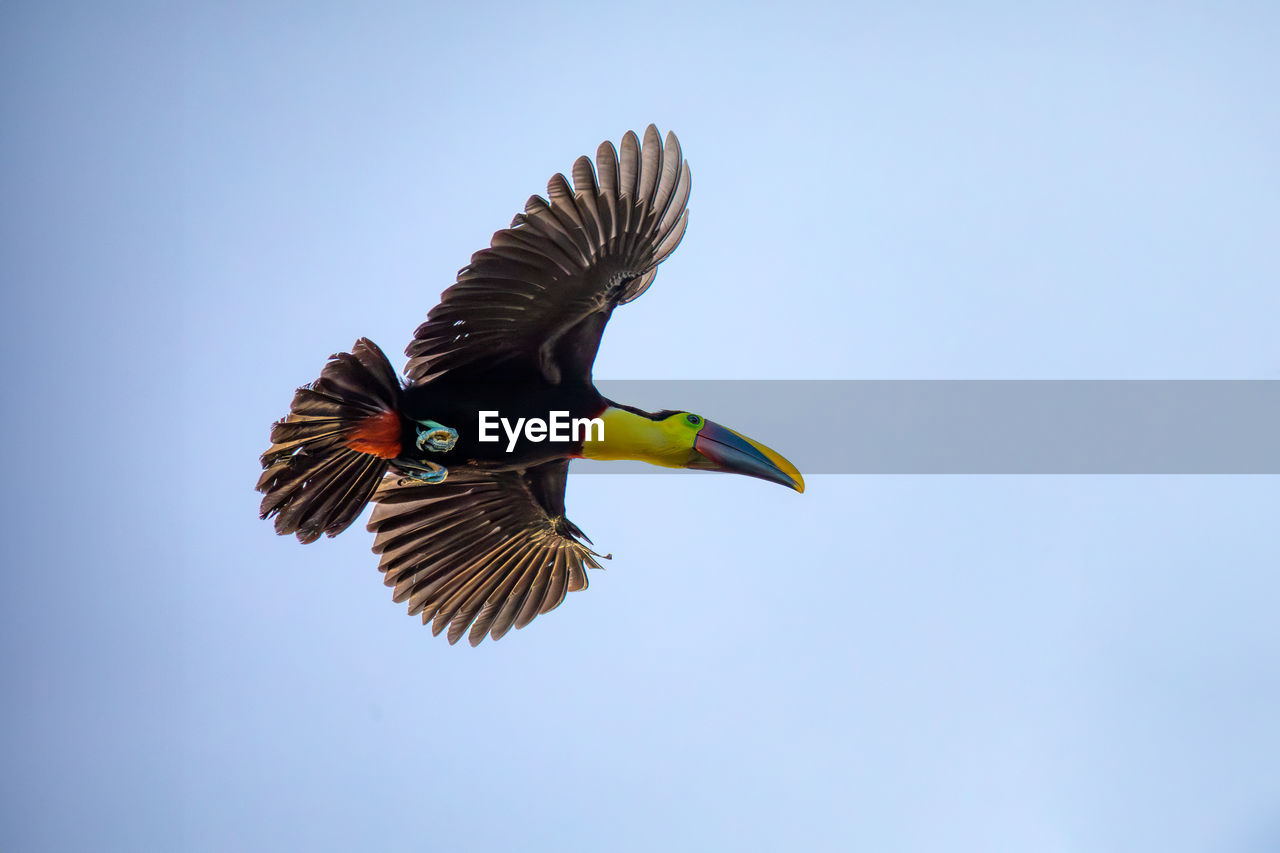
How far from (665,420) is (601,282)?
127 cm

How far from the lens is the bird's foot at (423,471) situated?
10.6 m

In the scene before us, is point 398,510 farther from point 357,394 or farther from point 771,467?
point 771,467

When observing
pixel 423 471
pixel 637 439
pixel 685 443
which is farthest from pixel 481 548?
pixel 685 443

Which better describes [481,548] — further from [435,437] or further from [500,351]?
[500,351]

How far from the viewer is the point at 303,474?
10188mm

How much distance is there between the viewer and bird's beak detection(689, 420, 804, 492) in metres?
10.8

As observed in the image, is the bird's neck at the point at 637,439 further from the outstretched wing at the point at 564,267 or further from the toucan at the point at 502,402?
the outstretched wing at the point at 564,267

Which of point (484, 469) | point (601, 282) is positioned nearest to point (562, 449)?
point (484, 469)

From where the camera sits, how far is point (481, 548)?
11.9 m

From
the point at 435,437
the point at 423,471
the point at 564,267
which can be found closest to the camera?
the point at 564,267

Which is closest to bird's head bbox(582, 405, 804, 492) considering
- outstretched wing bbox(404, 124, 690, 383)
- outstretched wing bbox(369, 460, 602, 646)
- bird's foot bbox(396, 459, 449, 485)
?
outstretched wing bbox(404, 124, 690, 383)

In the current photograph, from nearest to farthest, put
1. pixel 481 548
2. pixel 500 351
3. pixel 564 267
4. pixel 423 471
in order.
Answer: pixel 564 267 → pixel 500 351 → pixel 423 471 → pixel 481 548

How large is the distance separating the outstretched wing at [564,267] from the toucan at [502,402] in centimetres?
1

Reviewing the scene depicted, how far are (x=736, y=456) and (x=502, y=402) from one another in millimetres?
1861
